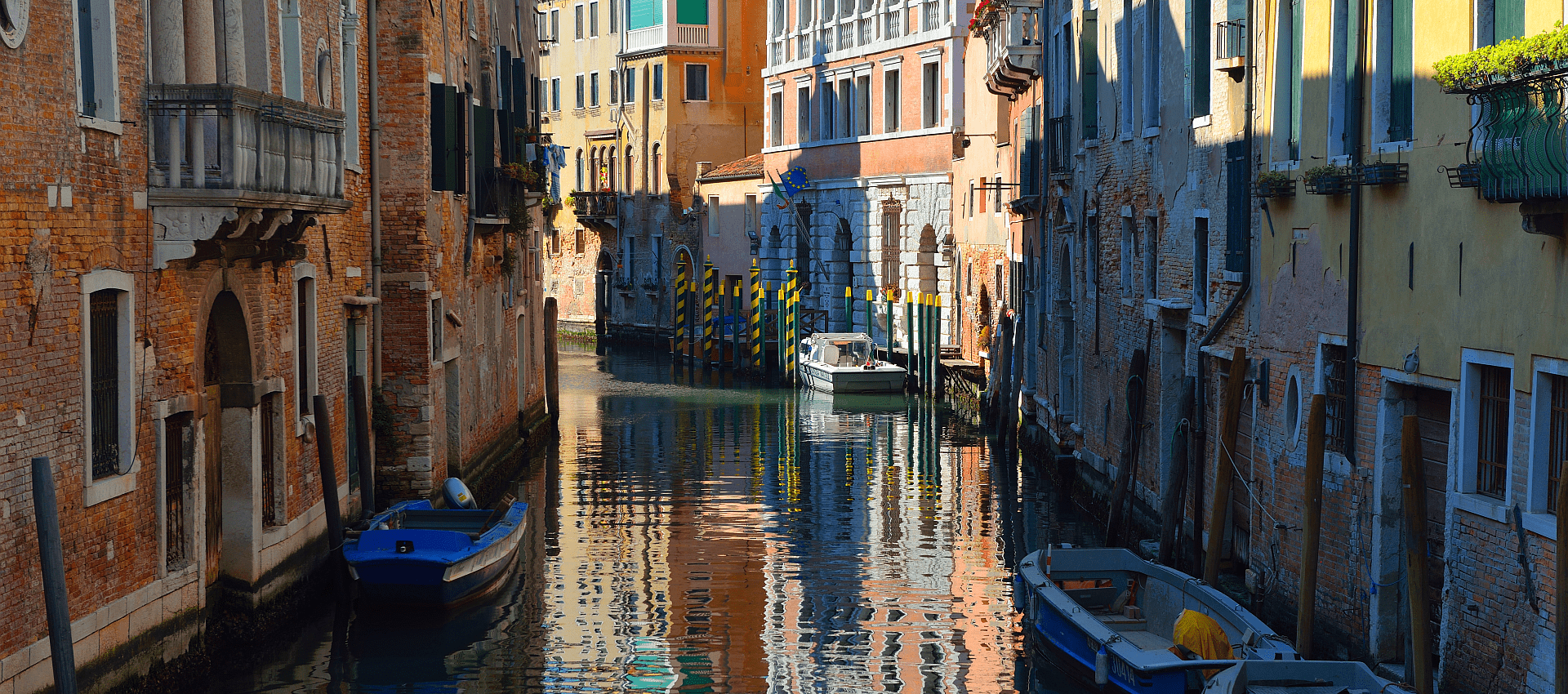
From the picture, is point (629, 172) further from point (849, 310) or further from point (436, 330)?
point (436, 330)

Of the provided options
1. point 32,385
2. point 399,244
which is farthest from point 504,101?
point 32,385

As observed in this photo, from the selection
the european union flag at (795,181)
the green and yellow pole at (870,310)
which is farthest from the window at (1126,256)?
the european union flag at (795,181)

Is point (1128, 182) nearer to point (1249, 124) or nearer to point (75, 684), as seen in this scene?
point (1249, 124)

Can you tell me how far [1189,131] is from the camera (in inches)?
533

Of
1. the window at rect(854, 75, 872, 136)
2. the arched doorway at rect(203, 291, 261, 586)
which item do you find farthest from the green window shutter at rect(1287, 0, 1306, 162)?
the window at rect(854, 75, 872, 136)

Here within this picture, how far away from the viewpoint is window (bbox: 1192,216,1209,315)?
1312cm

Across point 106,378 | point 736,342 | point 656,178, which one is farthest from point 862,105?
point 106,378

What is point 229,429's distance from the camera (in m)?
10.8

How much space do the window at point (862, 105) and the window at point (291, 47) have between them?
23683 millimetres

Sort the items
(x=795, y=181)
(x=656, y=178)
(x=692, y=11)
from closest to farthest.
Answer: (x=795, y=181)
(x=692, y=11)
(x=656, y=178)

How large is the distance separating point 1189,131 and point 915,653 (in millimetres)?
4923

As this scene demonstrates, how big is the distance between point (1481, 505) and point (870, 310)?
26.1 m

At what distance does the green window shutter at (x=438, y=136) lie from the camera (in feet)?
51.2

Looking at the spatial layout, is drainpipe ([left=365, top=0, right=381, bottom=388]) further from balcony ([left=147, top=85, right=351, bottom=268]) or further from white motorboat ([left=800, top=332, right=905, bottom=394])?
white motorboat ([left=800, top=332, right=905, bottom=394])
